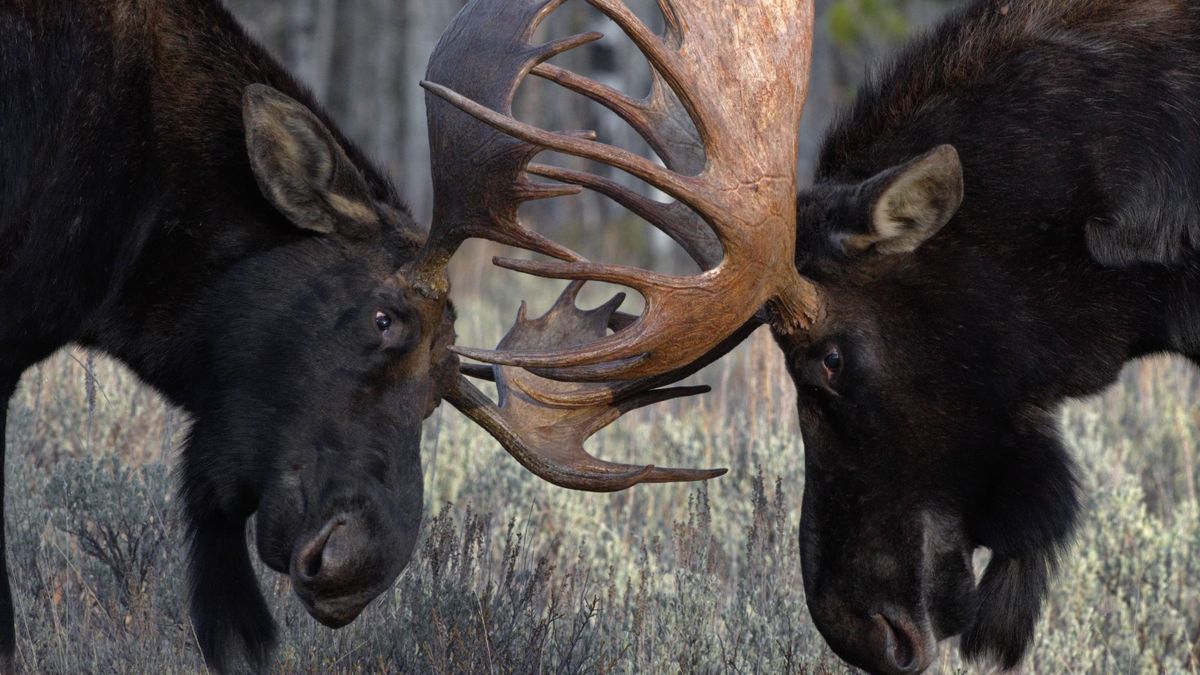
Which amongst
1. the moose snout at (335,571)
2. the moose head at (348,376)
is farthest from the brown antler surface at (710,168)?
the moose snout at (335,571)

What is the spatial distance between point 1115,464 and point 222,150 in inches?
172

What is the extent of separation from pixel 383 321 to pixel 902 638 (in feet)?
5.28

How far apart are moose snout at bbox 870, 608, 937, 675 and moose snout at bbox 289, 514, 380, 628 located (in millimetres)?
1306

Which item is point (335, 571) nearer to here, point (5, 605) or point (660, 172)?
point (5, 605)

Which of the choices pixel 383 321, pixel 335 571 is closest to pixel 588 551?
pixel 383 321

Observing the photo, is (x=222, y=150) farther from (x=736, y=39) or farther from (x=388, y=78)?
(x=388, y=78)

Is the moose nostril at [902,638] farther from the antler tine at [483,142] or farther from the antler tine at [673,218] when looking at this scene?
the antler tine at [483,142]

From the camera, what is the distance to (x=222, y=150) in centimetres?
435

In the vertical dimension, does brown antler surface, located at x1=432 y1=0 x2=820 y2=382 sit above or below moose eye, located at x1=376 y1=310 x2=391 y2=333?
above

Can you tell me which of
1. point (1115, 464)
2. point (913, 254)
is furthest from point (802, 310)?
point (1115, 464)

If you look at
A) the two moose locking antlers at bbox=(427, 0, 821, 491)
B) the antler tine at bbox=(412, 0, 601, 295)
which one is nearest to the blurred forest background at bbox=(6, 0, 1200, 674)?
the two moose locking antlers at bbox=(427, 0, 821, 491)

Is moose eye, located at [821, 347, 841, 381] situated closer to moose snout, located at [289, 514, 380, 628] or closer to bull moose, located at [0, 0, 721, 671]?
bull moose, located at [0, 0, 721, 671]

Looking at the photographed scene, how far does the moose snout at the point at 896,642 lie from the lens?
413 cm

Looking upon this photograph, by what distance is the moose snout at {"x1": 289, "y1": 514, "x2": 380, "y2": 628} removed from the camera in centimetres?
400
